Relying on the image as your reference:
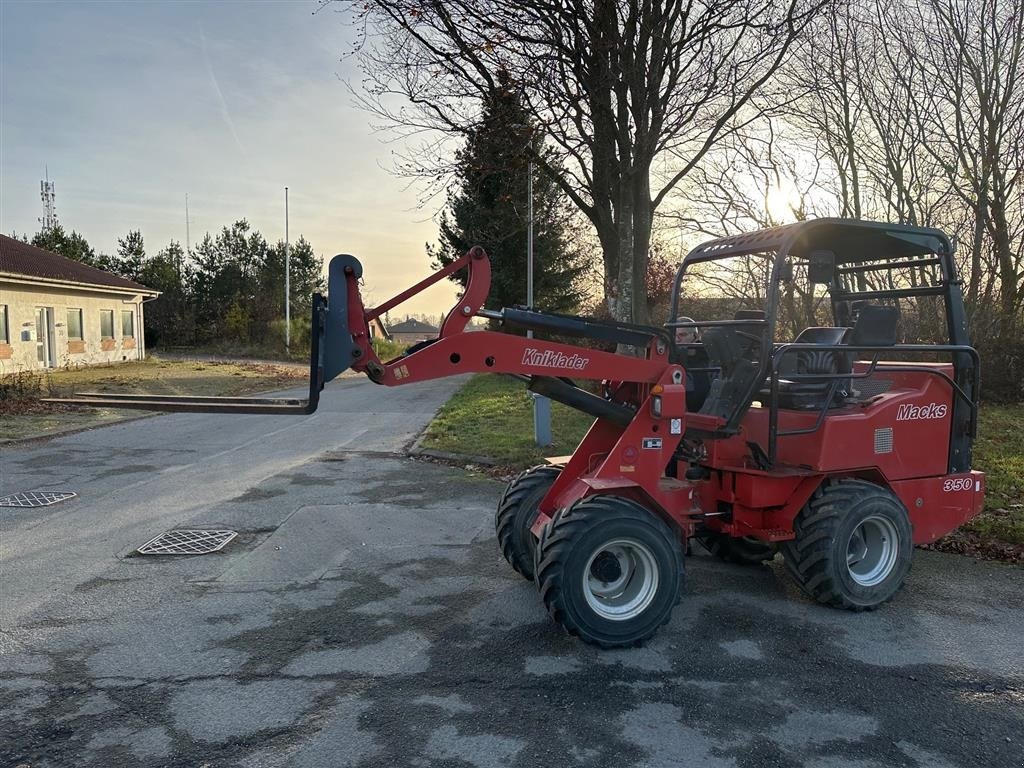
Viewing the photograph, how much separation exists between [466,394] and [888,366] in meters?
15.7

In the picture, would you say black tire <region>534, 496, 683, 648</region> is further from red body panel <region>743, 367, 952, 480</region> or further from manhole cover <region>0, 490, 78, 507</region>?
manhole cover <region>0, 490, 78, 507</region>

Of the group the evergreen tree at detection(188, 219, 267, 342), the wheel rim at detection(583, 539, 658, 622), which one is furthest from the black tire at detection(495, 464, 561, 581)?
the evergreen tree at detection(188, 219, 267, 342)

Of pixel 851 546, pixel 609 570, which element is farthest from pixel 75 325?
pixel 851 546

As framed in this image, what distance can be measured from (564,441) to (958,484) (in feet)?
20.9

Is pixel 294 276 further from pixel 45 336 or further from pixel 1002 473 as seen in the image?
pixel 1002 473

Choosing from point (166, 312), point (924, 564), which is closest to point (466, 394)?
point (924, 564)

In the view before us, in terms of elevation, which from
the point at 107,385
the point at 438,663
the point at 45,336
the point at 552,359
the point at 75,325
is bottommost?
the point at 438,663

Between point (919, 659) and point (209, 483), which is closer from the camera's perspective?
point (919, 659)

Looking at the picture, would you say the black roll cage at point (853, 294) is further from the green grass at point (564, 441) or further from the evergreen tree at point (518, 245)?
the evergreen tree at point (518, 245)

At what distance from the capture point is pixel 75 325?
2866 cm

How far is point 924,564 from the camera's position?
20.1 feet

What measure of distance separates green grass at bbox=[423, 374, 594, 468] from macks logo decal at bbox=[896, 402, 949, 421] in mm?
5308

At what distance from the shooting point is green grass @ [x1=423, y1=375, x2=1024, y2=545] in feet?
23.8

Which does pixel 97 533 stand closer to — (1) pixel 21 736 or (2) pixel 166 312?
(1) pixel 21 736
